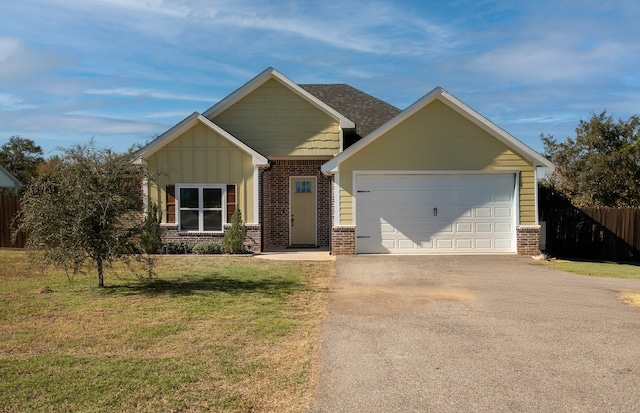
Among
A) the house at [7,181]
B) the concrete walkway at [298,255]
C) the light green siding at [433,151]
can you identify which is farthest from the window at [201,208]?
the house at [7,181]

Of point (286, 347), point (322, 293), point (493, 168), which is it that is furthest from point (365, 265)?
point (286, 347)

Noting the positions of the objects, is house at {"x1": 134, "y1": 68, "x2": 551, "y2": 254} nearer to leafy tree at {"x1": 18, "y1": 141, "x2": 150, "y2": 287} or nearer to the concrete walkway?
the concrete walkway

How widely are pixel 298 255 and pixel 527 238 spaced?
22.3 feet

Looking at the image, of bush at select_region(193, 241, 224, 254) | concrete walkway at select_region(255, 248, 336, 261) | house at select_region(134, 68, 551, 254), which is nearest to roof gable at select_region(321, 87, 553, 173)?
house at select_region(134, 68, 551, 254)

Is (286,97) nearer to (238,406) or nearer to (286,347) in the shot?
(286,347)

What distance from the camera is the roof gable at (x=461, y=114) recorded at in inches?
601

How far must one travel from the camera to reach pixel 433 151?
Result: 15.6m

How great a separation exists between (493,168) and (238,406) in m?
12.8

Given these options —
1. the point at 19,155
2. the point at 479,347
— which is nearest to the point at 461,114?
the point at 479,347

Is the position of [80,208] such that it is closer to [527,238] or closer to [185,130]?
[185,130]

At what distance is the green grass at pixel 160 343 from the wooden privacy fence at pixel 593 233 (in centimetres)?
947

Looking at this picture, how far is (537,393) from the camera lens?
490 centimetres

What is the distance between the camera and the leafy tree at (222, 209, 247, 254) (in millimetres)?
15820

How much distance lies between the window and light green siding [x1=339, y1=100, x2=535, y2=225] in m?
4.07
